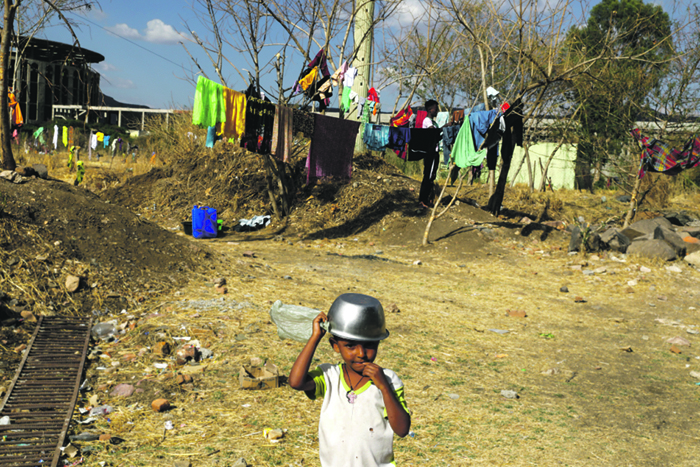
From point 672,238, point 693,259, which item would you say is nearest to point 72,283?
point 693,259

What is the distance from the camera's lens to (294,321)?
13.1ft

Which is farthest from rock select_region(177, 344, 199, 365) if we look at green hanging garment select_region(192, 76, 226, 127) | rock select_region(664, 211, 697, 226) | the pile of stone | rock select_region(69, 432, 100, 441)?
rock select_region(664, 211, 697, 226)

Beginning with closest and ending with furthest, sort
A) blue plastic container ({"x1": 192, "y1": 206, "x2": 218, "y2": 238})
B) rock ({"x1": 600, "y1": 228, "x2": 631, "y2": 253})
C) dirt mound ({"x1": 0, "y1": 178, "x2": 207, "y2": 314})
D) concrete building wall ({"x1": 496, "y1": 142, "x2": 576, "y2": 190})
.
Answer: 1. dirt mound ({"x1": 0, "y1": 178, "x2": 207, "y2": 314})
2. rock ({"x1": 600, "y1": 228, "x2": 631, "y2": 253})
3. blue plastic container ({"x1": 192, "y1": 206, "x2": 218, "y2": 238})
4. concrete building wall ({"x1": 496, "y1": 142, "x2": 576, "y2": 190})

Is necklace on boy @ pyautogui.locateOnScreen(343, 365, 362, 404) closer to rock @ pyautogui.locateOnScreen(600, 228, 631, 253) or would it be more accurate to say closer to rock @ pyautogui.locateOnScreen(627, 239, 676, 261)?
rock @ pyautogui.locateOnScreen(627, 239, 676, 261)

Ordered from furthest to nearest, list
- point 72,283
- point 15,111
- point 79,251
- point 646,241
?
point 15,111 → point 646,241 → point 79,251 → point 72,283

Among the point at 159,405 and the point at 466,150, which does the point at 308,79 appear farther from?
the point at 159,405

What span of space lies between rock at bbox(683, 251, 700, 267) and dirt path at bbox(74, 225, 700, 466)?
426mm

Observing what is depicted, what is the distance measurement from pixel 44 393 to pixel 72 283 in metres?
1.91

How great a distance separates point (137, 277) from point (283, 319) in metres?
2.62

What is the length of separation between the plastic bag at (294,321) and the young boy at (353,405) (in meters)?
1.73

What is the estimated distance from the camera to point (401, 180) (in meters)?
13.9

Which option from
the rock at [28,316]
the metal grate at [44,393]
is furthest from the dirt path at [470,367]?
the rock at [28,316]

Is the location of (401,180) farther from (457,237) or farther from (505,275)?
(505,275)

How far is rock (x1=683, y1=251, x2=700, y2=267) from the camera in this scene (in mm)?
9023
